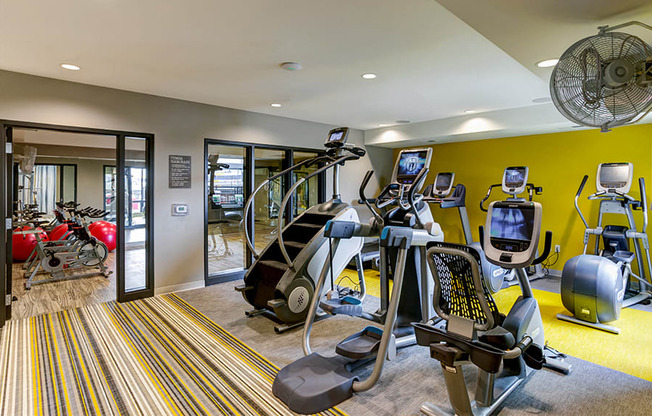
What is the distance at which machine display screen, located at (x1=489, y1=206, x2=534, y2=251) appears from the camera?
2055mm

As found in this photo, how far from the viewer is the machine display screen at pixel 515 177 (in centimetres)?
476

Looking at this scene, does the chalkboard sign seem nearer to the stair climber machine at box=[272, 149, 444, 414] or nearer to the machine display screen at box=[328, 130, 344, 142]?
the machine display screen at box=[328, 130, 344, 142]

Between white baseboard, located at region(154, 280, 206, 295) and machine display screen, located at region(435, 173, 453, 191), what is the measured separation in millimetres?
3913

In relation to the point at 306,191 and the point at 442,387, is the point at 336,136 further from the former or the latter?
the point at 306,191

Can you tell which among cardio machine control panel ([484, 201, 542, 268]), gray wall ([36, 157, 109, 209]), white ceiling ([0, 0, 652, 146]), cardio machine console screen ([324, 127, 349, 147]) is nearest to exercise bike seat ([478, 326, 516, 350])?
cardio machine control panel ([484, 201, 542, 268])

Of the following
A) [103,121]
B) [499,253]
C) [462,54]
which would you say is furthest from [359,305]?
[103,121]

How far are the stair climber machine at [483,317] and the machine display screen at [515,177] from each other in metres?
2.95

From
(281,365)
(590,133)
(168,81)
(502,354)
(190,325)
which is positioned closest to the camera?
(502,354)

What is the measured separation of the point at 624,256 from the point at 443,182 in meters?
2.46

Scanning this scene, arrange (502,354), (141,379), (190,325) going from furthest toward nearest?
1. (190,325)
2. (141,379)
3. (502,354)

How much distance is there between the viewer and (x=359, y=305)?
8.62 ft

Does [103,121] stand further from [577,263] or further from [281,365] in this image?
[577,263]

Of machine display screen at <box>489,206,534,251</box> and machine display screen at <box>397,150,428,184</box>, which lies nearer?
machine display screen at <box>489,206,534,251</box>

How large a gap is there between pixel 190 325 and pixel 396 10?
3.19 meters
